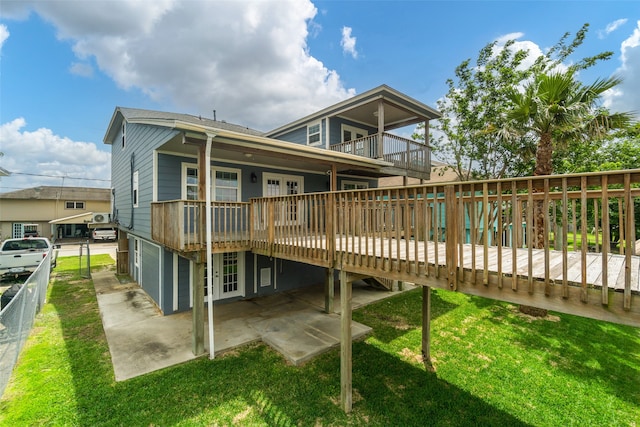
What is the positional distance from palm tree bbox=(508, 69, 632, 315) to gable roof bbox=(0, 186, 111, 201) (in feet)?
126

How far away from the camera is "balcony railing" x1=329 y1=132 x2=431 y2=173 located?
1152 cm

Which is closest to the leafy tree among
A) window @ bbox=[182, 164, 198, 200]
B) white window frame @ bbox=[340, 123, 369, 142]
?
white window frame @ bbox=[340, 123, 369, 142]

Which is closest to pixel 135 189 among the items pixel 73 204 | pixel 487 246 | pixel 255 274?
pixel 255 274

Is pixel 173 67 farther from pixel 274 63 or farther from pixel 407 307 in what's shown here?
pixel 407 307

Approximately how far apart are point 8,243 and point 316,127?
1397 centimetres

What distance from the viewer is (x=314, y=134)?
13.8m

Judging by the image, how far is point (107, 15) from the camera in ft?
28.2

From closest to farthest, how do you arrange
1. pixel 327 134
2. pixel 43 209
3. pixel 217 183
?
1. pixel 217 183
2. pixel 327 134
3. pixel 43 209

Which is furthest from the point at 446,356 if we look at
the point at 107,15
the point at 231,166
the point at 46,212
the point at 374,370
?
the point at 46,212

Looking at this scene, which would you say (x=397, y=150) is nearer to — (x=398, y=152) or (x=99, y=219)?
(x=398, y=152)

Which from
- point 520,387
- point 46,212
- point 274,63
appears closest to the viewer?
point 520,387

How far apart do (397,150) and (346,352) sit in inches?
361

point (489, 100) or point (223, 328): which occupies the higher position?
point (489, 100)

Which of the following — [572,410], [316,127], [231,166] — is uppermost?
[316,127]
